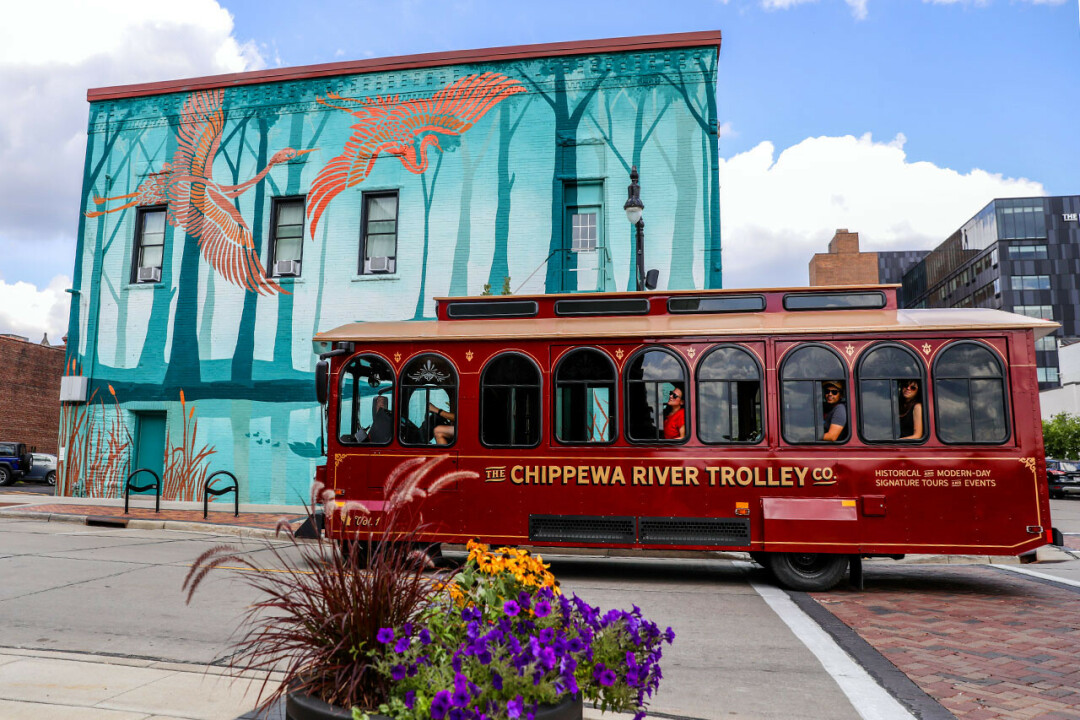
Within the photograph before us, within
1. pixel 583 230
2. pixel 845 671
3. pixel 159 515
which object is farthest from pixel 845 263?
pixel 845 671

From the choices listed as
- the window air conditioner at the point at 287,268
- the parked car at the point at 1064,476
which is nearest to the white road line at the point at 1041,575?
the window air conditioner at the point at 287,268

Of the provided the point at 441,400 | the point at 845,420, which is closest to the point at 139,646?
the point at 441,400

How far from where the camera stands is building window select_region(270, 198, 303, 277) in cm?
1977

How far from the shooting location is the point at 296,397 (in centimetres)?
1878

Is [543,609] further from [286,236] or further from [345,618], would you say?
[286,236]

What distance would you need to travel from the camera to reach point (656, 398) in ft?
31.1

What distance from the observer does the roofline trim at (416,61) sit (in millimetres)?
18109

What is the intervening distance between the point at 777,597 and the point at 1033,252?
91132 millimetres

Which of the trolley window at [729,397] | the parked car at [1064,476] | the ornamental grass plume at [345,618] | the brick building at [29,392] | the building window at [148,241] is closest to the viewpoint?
the ornamental grass plume at [345,618]

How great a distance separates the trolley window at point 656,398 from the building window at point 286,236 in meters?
12.9

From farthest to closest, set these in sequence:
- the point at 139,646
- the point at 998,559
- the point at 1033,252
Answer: the point at 1033,252 → the point at 998,559 → the point at 139,646

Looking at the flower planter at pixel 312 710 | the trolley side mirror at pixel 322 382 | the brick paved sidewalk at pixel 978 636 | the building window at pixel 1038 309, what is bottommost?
the brick paved sidewalk at pixel 978 636

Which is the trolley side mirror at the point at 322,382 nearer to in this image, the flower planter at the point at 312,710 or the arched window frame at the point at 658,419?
the arched window frame at the point at 658,419

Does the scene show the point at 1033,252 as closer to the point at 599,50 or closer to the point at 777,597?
the point at 599,50
